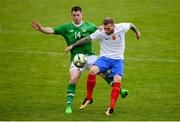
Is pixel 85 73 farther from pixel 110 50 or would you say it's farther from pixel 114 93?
pixel 114 93

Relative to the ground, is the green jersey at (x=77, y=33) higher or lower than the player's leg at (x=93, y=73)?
higher

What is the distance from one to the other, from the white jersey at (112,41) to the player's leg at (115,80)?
0.20 metres

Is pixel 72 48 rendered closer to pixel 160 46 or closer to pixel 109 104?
pixel 109 104

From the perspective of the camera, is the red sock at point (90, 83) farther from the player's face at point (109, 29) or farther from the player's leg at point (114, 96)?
the player's face at point (109, 29)

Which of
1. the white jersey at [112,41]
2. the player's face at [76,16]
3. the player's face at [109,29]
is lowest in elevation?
the white jersey at [112,41]

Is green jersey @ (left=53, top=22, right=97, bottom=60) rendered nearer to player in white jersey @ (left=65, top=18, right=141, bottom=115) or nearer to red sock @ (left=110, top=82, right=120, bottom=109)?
player in white jersey @ (left=65, top=18, right=141, bottom=115)

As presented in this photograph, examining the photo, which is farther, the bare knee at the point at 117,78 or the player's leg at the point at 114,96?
the bare knee at the point at 117,78

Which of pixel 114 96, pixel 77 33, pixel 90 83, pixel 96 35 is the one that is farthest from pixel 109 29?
pixel 114 96

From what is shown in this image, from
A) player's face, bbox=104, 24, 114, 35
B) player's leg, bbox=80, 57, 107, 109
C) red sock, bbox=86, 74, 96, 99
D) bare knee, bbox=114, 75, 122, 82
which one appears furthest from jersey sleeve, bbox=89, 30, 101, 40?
bare knee, bbox=114, 75, 122, 82

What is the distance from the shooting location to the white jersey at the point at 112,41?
18172 millimetres

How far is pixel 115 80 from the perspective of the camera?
17938mm

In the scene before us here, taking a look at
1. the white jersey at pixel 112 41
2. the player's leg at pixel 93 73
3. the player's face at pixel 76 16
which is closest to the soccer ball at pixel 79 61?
the player's leg at pixel 93 73

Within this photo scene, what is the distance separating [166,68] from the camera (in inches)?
942

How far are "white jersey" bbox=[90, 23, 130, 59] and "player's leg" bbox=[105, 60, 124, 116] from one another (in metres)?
0.20
